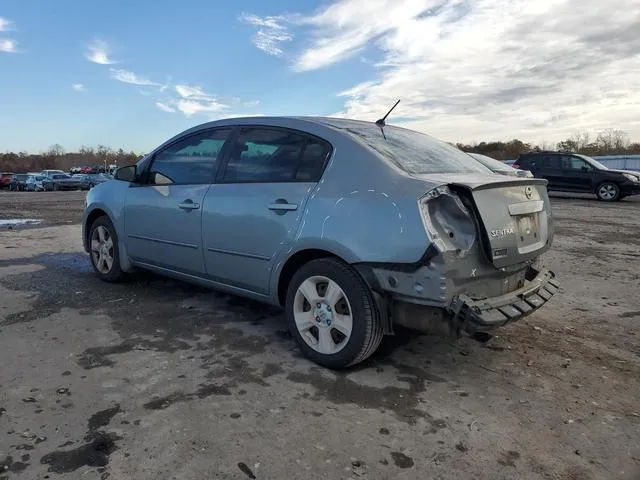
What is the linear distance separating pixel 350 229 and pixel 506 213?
38.9 inches

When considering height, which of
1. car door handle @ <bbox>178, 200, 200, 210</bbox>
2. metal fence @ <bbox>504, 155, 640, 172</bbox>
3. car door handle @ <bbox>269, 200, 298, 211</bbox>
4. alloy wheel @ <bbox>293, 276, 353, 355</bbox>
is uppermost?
metal fence @ <bbox>504, 155, 640, 172</bbox>

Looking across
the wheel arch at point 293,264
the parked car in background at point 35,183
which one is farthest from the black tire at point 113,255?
the parked car in background at point 35,183

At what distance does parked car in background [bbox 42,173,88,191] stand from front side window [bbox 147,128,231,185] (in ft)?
121

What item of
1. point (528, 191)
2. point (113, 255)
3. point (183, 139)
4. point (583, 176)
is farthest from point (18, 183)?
point (528, 191)

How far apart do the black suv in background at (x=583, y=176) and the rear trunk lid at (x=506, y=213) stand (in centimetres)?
1572

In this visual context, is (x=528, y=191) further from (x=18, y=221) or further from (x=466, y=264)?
(x=18, y=221)

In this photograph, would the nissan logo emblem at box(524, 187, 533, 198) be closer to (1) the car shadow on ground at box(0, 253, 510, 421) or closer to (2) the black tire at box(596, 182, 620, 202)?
(1) the car shadow on ground at box(0, 253, 510, 421)

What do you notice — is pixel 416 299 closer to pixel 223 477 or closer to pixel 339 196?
pixel 339 196

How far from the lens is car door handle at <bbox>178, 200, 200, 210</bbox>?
4430 millimetres

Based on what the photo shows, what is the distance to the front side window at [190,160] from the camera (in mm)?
4461

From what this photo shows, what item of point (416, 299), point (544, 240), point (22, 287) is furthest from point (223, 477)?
point (22, 287)

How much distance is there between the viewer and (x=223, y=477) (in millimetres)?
2357

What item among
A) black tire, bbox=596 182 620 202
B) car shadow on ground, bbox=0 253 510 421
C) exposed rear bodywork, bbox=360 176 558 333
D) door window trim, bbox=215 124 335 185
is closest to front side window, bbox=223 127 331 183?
door window trim, bbox=215 124 335 185

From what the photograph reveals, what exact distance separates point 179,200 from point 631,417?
3663 mm
